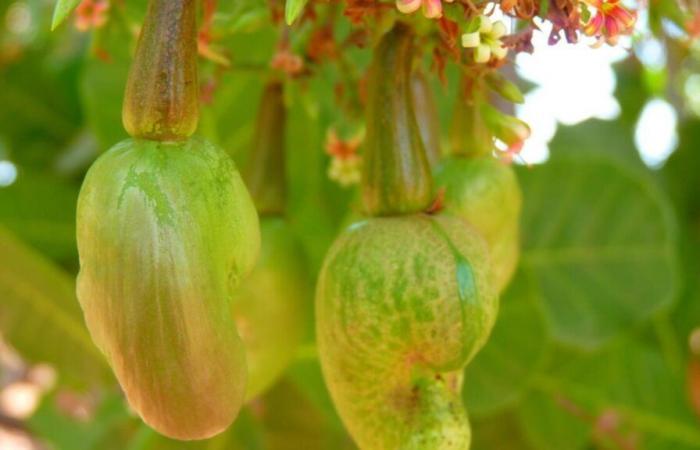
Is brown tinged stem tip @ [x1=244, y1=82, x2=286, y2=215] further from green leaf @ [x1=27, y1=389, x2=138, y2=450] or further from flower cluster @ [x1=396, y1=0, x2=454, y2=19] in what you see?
green leaf @ [x1=27, y1=389, x2=138, y2=450]

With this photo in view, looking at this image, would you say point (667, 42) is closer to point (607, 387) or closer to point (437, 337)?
point (607, 387)

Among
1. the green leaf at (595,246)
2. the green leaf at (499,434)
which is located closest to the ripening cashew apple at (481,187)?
the green leaf at (595,246)

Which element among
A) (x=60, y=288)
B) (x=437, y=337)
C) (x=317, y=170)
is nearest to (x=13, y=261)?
(x=60, y=288)

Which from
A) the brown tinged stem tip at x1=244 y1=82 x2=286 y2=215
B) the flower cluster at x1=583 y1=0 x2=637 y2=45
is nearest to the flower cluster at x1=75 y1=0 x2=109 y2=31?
the brown tinged stem tip at x1=244 y1=82 x2=286 y2=215

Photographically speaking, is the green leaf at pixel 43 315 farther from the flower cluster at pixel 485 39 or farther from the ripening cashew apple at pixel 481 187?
the flower cluster at pixel 485 39

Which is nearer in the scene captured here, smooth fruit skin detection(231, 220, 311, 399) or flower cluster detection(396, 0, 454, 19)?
flower cluster detection(396, 0, 454, 19)

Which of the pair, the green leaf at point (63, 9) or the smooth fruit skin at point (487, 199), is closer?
the green leaf at point (63, 9)
